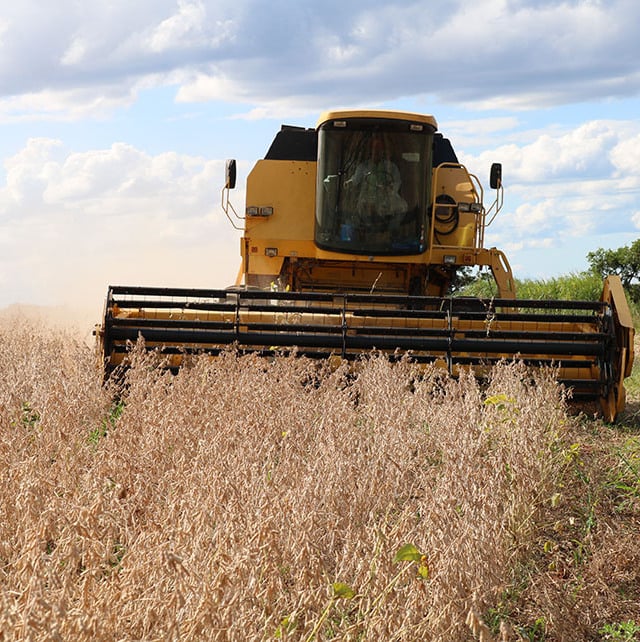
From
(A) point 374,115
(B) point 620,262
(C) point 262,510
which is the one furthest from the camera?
(B) point 620,262

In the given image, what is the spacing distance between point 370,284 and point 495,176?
159cm

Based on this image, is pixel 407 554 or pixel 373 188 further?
pixel 373 188

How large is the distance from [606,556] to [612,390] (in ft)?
10.8

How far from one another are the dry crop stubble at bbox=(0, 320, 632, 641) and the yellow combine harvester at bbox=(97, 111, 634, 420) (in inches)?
48.5

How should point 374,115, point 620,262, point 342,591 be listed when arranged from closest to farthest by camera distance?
point 342,591
point 374,115
point 620,262

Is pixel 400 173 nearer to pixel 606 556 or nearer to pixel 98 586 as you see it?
pixel 606 556

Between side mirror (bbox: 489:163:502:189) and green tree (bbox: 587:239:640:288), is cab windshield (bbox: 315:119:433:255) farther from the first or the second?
green tree (bbox: 587:239:640:288)

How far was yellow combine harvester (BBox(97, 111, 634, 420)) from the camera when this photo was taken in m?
7.31

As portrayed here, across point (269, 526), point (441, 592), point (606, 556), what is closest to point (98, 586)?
point (269, 526)

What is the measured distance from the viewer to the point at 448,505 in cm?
314

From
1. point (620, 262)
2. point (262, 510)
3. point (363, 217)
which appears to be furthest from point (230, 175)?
point (620, 262)

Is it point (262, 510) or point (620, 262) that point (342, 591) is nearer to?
point (262, 510)

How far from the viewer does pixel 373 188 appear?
30.0 ft

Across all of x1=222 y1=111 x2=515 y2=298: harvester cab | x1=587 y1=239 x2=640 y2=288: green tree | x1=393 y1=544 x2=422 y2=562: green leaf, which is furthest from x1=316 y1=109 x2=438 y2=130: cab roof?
x1=587 y1=239 x2=640 y2=288: green tree
